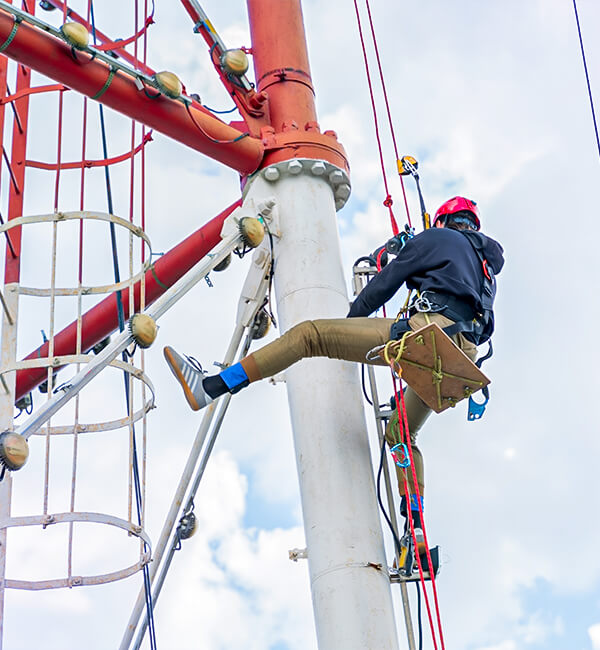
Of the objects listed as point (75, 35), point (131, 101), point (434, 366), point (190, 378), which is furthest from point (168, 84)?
point (434, 366)

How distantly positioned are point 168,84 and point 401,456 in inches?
92.5

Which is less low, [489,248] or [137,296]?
[137,296]

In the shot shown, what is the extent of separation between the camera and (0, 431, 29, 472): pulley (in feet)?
16.9

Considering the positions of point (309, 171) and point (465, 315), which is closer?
point (465, 315)

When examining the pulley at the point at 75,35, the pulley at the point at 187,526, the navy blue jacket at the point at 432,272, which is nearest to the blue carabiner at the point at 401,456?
the navy blue jacket at the point at 432,272

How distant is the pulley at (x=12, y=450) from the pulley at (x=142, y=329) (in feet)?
2.84

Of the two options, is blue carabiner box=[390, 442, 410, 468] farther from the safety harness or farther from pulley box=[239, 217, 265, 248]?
pulley box=[239, 217, 265, 248]

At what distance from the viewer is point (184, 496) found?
7.00m

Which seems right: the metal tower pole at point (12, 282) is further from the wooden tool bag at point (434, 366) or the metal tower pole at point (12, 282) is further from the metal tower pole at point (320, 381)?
the wooden tool bag at point (434, 366)

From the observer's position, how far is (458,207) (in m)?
6.87

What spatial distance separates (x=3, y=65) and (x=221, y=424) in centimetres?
270

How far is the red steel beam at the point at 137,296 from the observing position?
737cm

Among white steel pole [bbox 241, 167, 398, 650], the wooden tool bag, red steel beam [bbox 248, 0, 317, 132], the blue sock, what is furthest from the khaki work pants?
red steel beam [bbox 248, 0, 317, 132]

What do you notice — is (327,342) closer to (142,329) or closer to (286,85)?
(142,329)
